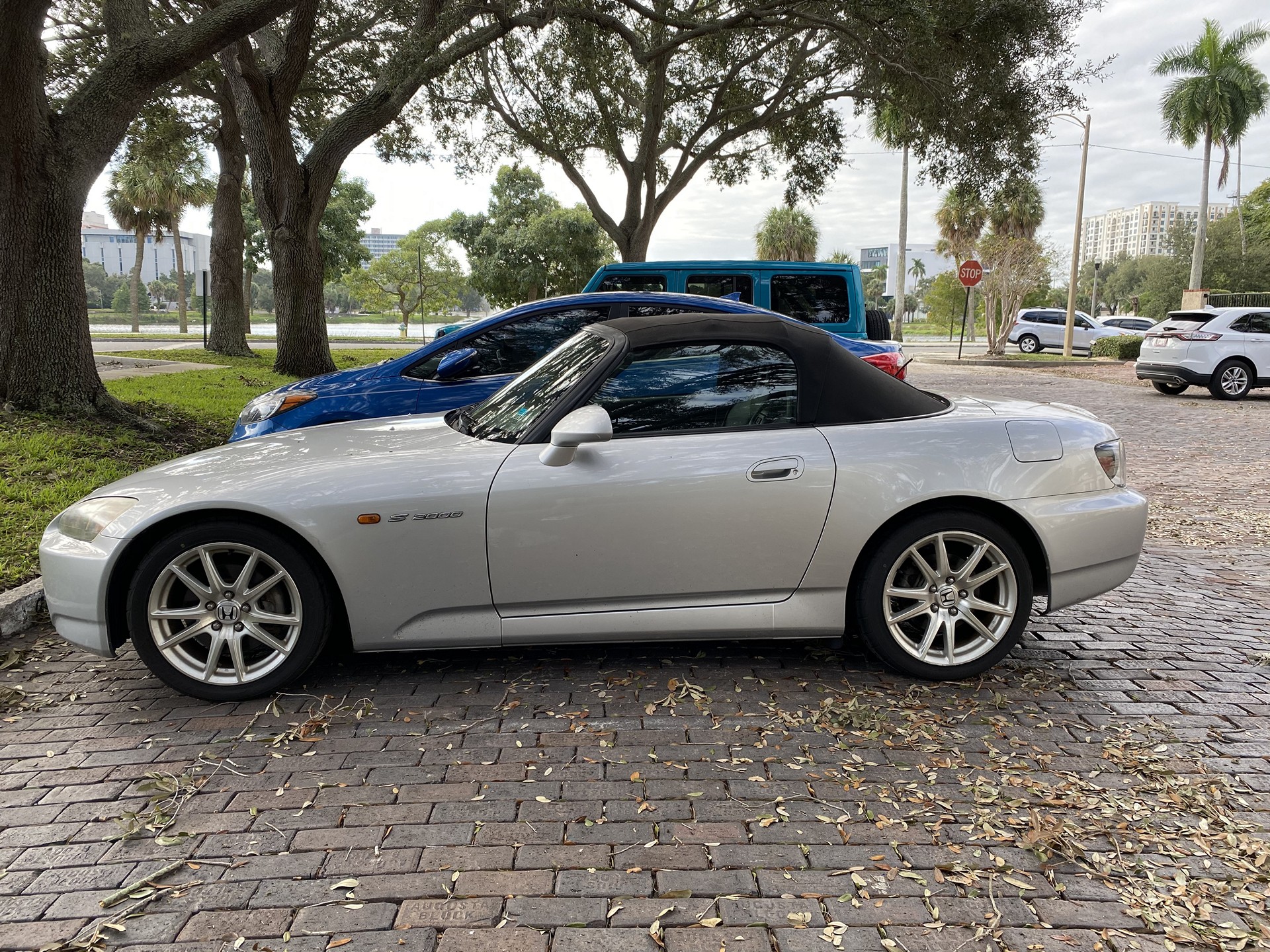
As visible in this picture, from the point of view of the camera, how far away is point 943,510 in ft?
12.3

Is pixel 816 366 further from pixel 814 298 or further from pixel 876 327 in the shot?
pixel 876 327

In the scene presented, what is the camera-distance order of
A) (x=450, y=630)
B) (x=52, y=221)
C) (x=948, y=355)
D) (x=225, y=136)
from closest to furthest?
(x=450, y=630), (x=52, y=221), (x=225, y=136), (x=948, y=355)

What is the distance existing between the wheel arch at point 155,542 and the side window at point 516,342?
10.2 ft

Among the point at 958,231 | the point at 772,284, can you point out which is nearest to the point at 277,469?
the point at 772,284

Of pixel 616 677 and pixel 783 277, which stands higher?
pixel 783 277

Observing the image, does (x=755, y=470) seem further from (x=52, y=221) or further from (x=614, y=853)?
(x=52, y=221)

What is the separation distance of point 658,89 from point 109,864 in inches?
700

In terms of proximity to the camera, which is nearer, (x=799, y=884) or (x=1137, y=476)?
(x=799, y=884)

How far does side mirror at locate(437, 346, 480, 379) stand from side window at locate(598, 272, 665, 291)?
3.28 metres

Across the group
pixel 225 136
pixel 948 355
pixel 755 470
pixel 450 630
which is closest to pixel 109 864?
→ pixel 450 630

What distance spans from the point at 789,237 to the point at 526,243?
20422 millimetres

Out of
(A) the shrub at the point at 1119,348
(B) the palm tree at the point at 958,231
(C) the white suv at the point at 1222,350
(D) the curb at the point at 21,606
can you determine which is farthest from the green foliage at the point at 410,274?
(D) the curb at the point at 21,606

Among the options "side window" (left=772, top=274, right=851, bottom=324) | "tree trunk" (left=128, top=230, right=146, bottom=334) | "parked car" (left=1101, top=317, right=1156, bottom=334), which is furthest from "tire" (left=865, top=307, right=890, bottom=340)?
"tree trunk" (left=128, top=230, right=146, bottom=334)

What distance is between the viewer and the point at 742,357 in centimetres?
386
